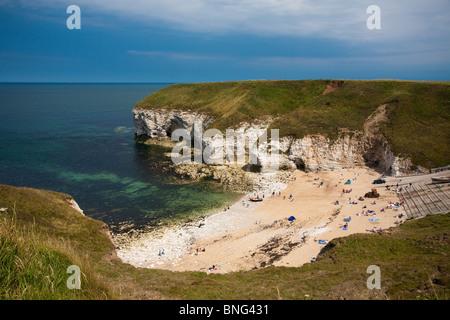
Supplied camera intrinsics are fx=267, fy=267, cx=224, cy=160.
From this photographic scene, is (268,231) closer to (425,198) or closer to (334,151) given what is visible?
(425,198)

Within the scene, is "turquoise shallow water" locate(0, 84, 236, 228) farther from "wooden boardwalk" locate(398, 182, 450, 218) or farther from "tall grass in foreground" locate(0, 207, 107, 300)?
"tall grass in foreground" locate(0, 207, 107, 300)

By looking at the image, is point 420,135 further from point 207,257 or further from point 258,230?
point 207,257

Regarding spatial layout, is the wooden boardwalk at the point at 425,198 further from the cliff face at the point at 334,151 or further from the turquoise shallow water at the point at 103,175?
the turquoise shallow water at the point at 103,175

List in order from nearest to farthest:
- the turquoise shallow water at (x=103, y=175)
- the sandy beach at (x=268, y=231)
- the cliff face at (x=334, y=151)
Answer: the sandy beach at (x=268, y=231)
the turquoise shallow water at (x=103, y=175)
the cliff face at (x=334, y=151)

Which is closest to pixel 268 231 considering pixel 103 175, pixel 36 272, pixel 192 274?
pixel 192 274

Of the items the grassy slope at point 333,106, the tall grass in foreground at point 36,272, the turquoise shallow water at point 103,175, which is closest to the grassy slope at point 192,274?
the tall grass in foreground at point 36,272

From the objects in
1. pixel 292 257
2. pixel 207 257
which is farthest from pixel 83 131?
pixel 292 257
